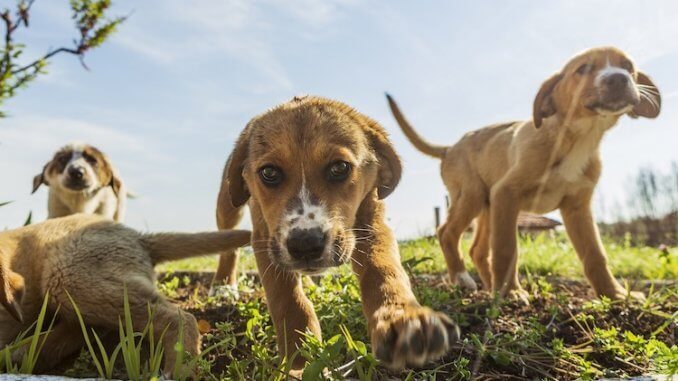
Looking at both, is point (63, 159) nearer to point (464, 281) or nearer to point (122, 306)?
point (122, 306)

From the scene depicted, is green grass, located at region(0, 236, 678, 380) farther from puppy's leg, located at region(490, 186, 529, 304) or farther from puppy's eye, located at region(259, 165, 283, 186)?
puppy's eye, located at region(259, 165, 283, 186)

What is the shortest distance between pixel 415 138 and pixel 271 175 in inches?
→ 181

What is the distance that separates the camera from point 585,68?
542 cm

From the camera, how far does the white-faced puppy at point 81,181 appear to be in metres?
8.31

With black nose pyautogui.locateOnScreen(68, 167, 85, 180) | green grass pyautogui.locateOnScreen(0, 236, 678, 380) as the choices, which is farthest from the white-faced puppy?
green grass pyautogui.locateOnScreen(0, 236, 678, 380)

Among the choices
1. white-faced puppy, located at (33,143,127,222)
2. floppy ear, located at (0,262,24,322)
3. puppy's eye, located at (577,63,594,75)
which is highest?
puppy's eye, located at (577,63,594,75)

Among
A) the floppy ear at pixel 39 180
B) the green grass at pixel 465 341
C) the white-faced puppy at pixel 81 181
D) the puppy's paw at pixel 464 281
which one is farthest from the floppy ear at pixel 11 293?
the floppy ear at pixel 39 180

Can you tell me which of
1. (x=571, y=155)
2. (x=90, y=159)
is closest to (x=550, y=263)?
(x=571, y=155)

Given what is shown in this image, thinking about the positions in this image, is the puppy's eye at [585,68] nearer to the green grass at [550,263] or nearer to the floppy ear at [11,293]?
the green grass at [550,263]

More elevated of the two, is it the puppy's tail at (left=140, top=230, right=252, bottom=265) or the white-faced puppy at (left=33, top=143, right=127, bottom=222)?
the white-faced puppy at (left=33, top=143, right=127, bottom=222)

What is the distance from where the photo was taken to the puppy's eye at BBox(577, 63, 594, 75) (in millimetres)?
5386

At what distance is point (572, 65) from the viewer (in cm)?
554

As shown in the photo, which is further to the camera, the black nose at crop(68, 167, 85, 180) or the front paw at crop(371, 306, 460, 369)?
the black nose at crop(68, 167, 85, 180)

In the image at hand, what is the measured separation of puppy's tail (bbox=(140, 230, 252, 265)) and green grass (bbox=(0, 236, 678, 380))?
468mm
